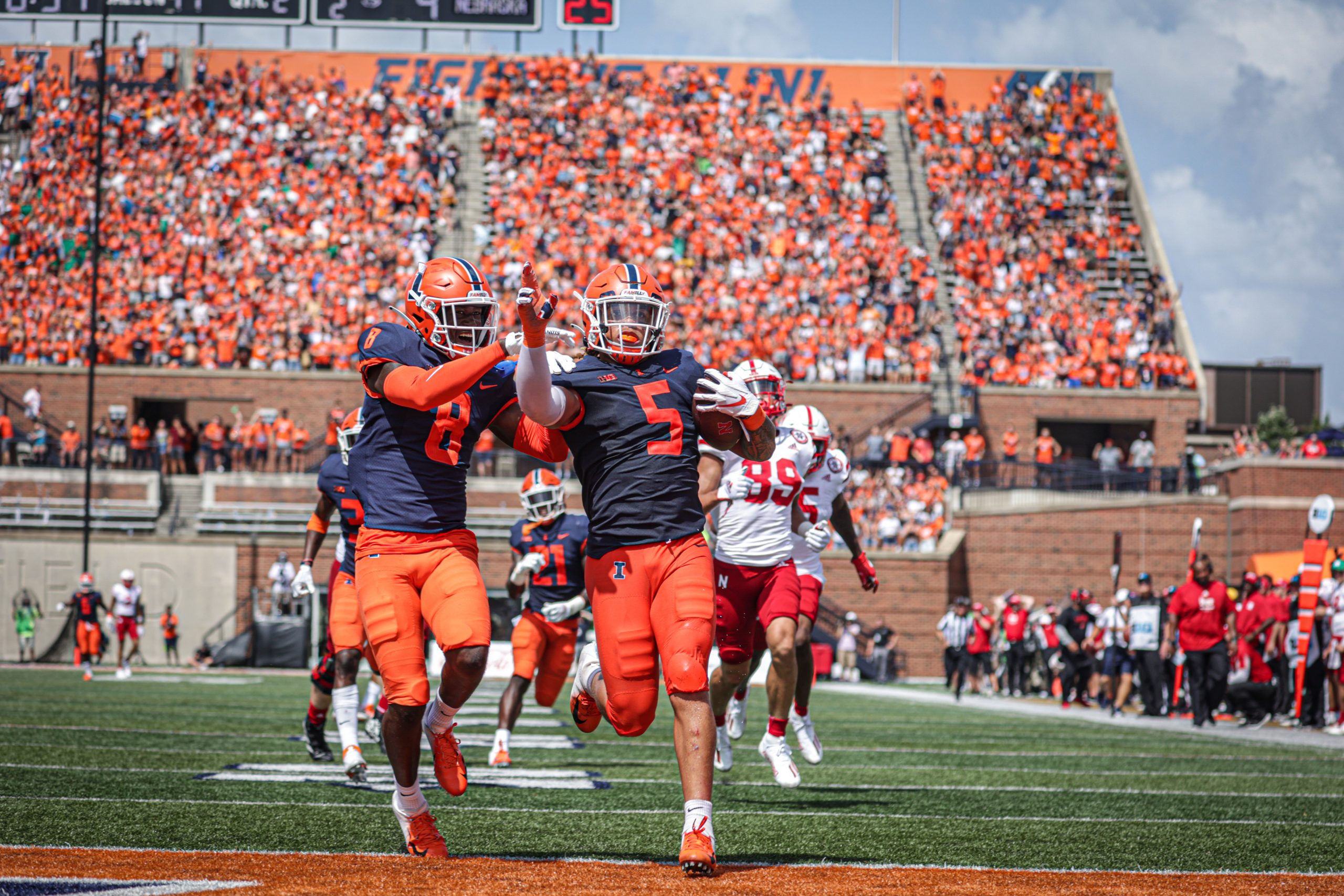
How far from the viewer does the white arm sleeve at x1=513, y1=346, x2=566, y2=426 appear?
5.06 meters

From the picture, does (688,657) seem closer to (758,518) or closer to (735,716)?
(758,518)

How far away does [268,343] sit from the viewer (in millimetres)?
31359

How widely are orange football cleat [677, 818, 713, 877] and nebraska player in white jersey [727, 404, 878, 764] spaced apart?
3730mm

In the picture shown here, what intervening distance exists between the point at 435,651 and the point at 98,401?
12.6 meters

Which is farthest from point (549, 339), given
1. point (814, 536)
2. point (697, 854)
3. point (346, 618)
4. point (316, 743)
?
point (316, 743)

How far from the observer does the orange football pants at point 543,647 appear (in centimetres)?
959

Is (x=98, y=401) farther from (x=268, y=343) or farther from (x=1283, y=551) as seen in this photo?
(x=1283, y=551)

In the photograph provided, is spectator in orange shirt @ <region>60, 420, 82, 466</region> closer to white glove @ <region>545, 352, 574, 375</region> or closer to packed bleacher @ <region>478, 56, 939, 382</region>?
packed bleacher @ <region>478, 56, 939, 382</region>

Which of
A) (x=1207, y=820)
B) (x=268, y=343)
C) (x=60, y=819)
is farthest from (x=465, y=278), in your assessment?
(x=268, y=343)

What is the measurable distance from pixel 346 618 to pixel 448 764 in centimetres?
261

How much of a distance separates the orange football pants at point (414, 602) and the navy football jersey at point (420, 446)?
8cm

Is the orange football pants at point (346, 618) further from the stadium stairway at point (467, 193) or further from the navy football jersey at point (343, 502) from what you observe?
the stadium stairway at point (467, 193)

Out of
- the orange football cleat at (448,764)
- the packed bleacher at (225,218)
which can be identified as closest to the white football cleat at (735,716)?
the orange football cleat at (448,764)

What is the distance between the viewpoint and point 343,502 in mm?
8227
